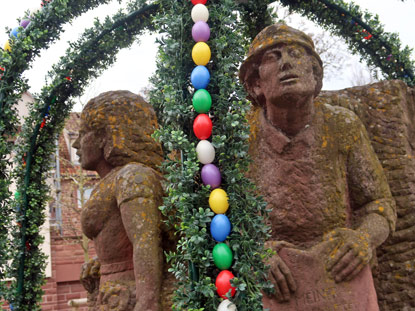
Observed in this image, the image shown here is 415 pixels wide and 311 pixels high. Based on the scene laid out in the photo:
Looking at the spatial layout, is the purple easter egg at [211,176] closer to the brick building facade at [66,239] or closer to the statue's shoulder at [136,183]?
the statue's shoulder at [136,183]

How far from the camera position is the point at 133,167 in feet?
11.3

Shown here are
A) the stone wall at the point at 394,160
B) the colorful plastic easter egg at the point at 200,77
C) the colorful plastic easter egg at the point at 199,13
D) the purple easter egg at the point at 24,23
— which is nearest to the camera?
the colorful plastic easter egg at the point at 200,77

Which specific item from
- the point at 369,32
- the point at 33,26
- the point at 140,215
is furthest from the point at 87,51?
the point at 369,32

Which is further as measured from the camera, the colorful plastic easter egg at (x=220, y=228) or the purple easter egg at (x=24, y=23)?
the purple easter egg at (x=24, y=23)

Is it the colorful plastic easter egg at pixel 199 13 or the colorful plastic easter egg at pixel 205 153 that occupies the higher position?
the colorful plastic easter egg at pixel 199 13

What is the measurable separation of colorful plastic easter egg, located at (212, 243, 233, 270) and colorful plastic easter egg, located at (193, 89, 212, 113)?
2.32 feet

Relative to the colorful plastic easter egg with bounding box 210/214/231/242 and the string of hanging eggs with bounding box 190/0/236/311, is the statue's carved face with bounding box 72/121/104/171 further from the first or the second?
the colorful plastic easter egg with bounding box 210/214/231/242

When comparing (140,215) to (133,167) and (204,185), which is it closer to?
(133,167)

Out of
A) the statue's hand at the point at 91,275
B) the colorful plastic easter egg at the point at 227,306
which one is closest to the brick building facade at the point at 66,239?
the statue's hand at the point at 91,275

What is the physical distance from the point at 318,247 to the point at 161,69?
4.75ft

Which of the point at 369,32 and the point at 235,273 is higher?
the point at 369,32

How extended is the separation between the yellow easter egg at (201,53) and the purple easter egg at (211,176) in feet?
1.89

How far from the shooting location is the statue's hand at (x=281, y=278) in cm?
287

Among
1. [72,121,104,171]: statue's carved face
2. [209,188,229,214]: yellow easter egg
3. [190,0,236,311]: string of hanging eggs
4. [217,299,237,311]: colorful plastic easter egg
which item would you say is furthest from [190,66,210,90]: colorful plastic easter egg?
[72,121,104,171]: statue's carved face
